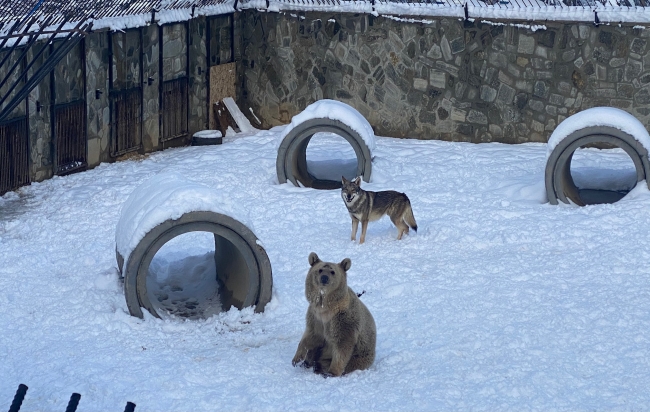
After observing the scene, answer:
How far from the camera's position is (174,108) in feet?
53.3

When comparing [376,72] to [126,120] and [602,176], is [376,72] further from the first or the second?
[602,176]

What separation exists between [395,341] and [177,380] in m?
2.02

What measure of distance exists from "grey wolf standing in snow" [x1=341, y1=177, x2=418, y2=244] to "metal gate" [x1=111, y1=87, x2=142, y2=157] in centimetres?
491

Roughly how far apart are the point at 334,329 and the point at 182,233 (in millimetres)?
2141

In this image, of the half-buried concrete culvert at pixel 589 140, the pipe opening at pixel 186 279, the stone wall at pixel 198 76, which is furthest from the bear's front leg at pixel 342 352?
the stone wall at pixel 198 76

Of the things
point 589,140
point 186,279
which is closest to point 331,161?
point 589,140

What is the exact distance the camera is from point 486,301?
9742 mm

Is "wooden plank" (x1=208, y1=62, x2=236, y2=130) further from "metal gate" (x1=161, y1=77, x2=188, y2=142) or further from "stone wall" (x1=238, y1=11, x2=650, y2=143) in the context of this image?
"metal gate" (x1=161, y1=77, x2=188, y2=142)

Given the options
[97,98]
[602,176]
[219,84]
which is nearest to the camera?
[602,176]

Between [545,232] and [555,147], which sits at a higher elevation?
[555,147]

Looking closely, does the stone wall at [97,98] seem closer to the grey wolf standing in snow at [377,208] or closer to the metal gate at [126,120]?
the metal gate at [126,120]

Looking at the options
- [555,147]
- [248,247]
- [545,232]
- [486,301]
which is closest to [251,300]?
[248,247]

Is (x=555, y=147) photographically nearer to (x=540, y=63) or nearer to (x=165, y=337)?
(x=540, y=63)

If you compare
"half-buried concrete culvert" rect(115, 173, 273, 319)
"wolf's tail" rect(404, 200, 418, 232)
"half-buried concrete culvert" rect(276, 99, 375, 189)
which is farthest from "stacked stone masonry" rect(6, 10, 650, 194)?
"wolf's tail" rect(404, 200, 418, 232)
